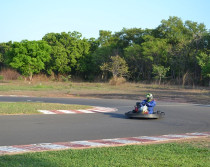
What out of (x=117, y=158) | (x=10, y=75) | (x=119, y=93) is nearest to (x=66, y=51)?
(x=10, y=75)

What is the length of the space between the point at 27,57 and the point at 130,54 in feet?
47.5

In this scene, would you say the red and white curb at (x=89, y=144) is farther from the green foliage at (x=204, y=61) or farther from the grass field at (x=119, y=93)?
the green foliage at (x=204, y=61)

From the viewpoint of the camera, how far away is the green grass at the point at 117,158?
583 cm

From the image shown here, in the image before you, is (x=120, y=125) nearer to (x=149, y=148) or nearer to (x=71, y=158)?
(x=149, y=148)

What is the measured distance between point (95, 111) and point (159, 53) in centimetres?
3217

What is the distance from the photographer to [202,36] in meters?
46.7

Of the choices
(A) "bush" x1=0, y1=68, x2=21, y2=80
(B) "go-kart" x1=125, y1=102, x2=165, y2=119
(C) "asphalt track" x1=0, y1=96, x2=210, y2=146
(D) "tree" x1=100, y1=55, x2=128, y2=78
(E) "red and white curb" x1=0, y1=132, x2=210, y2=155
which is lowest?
(C) "asphalt track" x1=0, y1=96, x2=210, y2=146

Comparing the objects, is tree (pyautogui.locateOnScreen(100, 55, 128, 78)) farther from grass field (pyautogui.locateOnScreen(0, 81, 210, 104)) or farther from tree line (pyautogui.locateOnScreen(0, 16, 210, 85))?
grass field (pyautogui.locateOnScreen(0, 81, 210, 104))

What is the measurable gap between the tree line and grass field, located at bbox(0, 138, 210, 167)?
32.8m

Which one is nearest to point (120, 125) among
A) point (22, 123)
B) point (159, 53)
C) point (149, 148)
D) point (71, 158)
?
point (22, 123)

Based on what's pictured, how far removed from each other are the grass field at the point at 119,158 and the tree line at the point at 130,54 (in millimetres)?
32815

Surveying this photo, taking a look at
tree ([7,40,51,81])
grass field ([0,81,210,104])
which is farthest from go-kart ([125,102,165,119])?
tree ([7,40,51,81])

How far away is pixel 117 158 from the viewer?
20.7 ft

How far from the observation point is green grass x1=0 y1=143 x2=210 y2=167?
5828mm
